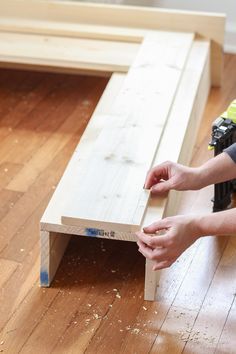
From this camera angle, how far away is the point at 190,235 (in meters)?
1.59

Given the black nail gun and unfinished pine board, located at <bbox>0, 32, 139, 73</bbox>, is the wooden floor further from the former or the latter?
unfinished pine board, located at <bbox>0, 32, 139, 73</bbox>

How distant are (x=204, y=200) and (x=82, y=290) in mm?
560

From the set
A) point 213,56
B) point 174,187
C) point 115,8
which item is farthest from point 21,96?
point 174,187

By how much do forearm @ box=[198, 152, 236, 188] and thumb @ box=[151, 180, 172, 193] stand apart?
→ 8cm

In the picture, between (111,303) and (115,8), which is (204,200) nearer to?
(111,303)

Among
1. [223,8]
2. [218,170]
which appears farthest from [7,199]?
[223,8]

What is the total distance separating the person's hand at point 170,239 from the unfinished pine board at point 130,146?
0.10 m

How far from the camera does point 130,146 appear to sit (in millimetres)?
2064

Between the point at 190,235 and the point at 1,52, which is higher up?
the point at 190,235

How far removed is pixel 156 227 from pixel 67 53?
125 centimetres

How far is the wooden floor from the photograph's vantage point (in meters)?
1.68

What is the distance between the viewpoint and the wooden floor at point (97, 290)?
1.68 meters

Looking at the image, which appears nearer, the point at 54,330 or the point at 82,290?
the point at 54,330

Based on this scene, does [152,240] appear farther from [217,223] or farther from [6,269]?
[6,269]
